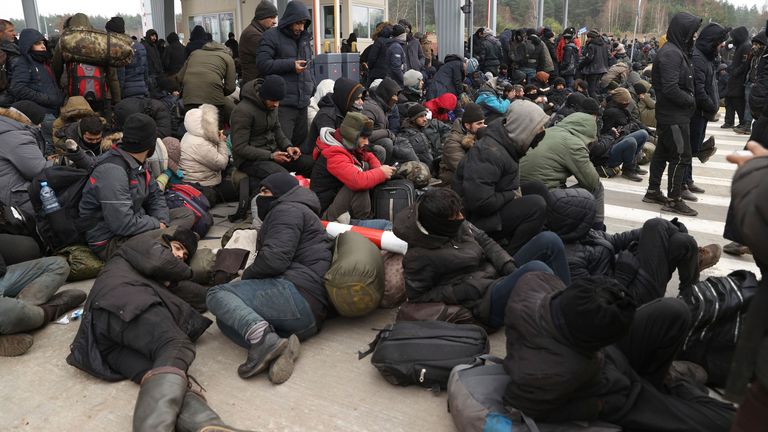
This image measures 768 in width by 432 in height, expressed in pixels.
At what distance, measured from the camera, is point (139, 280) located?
3.48 metres

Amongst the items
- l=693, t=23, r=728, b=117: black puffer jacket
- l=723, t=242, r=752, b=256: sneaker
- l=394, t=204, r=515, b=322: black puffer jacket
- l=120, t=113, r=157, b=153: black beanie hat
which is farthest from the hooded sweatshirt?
l=120, t=113, r=157, b=153: black beanie hat

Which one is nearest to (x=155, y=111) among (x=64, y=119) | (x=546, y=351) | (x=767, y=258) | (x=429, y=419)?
(x=64, y=119)

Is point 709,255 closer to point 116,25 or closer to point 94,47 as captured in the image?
point 94,47

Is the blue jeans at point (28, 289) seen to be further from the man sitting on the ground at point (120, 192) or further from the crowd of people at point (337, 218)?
the man sitting on the ground at point (120, 192)

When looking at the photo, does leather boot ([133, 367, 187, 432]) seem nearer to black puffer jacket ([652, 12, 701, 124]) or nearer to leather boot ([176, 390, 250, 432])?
leather boot ([176, 390, 250, 432])

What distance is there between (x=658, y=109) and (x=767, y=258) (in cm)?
526

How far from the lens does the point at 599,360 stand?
8.46 ft

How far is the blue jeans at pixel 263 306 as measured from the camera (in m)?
3.63

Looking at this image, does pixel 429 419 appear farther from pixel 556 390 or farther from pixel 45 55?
pixel 45 55

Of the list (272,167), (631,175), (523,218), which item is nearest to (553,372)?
(523,218)

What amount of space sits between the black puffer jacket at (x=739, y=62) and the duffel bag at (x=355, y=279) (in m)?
10.5

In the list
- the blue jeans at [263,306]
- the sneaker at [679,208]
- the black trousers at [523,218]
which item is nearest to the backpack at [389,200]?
the black trousers at [523,218]

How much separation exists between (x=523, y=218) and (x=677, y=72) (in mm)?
3205

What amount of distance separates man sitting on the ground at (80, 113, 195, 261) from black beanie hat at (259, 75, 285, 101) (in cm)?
151
